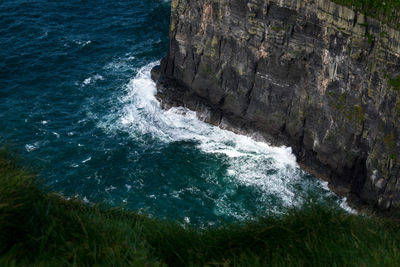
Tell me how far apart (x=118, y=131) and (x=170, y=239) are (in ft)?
136

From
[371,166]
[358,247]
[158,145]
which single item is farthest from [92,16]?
[358,247]

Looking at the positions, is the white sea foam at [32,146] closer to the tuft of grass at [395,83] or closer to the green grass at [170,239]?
the tuft of grass at [395,83]

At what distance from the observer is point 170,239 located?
15125mm

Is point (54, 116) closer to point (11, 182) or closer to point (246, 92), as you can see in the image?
point (246, 92)

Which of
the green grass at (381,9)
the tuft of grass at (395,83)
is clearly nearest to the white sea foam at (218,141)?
the tuft of grass at (395,83)

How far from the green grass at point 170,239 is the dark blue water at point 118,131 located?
22.8 metres

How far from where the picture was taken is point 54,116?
5741 cm

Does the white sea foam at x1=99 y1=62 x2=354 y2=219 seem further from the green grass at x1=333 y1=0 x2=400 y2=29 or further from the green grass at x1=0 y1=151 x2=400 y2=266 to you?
the green grass at x1=0 y1=151 x2=400 y2=266

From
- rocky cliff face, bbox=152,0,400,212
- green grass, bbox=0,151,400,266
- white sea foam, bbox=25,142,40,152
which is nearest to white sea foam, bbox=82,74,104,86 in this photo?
rocky cliff face, bbox=152,0,400,212

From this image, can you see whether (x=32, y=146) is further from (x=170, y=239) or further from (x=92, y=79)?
(x=170, y=239)

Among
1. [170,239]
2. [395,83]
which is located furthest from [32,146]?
[170,239]

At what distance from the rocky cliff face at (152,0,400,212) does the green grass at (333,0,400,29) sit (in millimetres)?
513

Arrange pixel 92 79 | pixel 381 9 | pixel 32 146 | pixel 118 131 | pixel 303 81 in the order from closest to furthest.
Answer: pixel 381 9
pixel 303 81
pixel 32 146
pixel 118 131
pixel 92 79

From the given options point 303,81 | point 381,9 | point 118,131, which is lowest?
point 118,131
